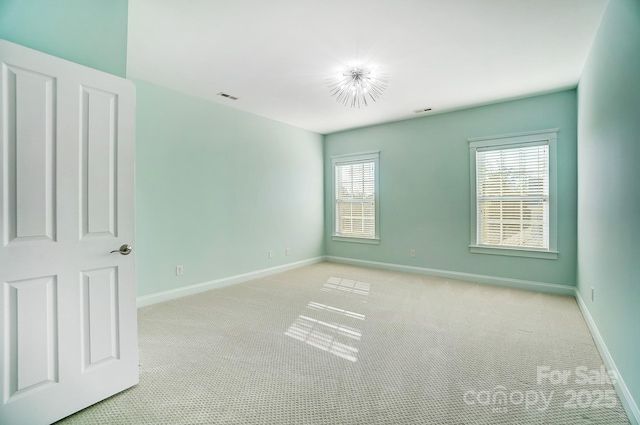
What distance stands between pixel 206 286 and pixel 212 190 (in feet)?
4.36

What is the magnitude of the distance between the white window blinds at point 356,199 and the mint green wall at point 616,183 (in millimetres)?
3134

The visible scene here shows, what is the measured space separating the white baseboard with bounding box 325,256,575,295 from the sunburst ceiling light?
111 inches

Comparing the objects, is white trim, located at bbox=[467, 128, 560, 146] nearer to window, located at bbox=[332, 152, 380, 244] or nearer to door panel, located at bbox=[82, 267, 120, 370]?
Answer: window, located at bbox=[332, 152, 380, 244]

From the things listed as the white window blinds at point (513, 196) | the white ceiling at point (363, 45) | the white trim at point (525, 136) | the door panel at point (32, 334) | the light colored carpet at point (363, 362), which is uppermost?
the white ceiling at point (363, 45)

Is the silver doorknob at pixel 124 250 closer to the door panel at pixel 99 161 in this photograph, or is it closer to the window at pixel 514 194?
the door panel at pixel 99 161

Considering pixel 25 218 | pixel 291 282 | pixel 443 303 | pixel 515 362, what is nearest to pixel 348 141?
pixel 291 282

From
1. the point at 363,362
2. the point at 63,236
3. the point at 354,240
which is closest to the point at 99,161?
the point at 63,236

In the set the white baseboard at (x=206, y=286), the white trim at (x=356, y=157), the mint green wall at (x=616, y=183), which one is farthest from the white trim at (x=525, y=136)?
the white baseboard at (x=206, y=286)

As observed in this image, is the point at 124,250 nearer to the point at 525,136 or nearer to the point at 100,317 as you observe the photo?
the point at 100,317

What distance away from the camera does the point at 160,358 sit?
2312 millimetres

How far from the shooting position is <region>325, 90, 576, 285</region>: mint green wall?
12.6 feet

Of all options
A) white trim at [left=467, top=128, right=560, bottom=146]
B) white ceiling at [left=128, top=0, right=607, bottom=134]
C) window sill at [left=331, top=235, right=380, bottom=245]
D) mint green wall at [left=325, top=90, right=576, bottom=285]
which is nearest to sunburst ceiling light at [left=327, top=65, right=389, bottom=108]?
white ceiling at [left=128, top=0, right=607, bottom=134]

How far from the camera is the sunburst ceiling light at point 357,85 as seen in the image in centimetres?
324

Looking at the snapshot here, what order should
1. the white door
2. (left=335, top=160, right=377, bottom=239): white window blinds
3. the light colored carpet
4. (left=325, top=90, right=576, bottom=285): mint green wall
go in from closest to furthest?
the white door
the light colored carpet
(left=325, top=90, right=576, bottom=285): mint green wall
(left=335, top=160, right=377, bottom=239): white window blinds
